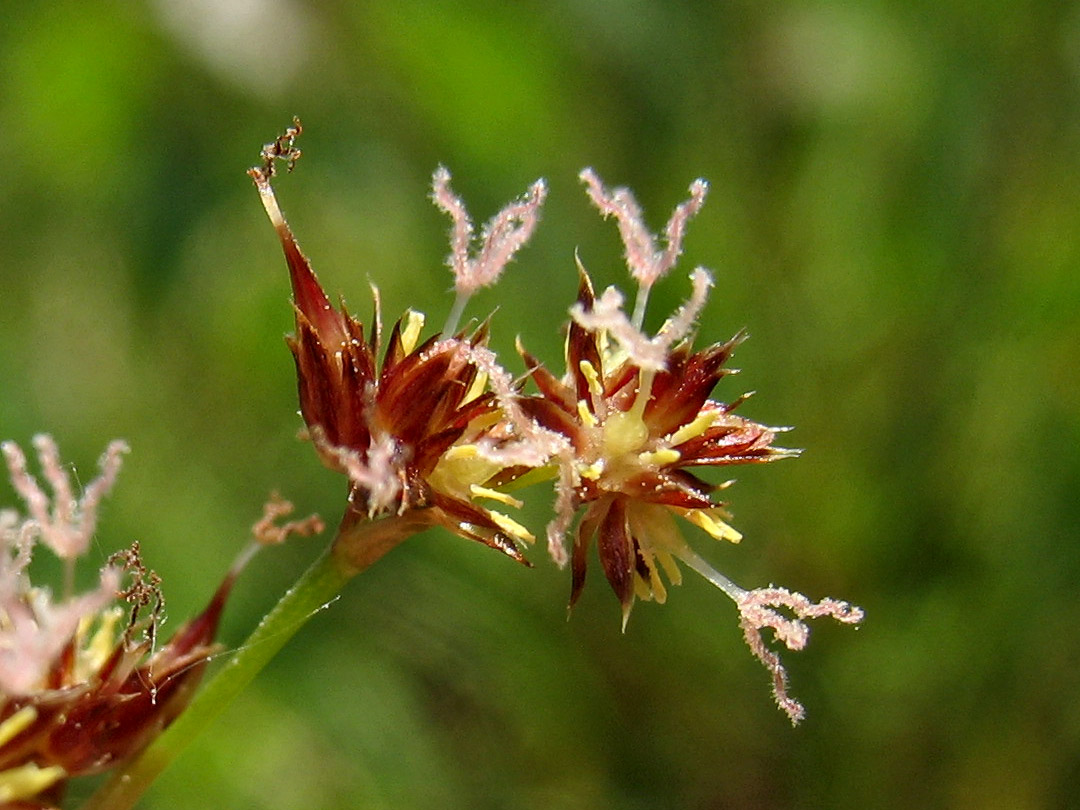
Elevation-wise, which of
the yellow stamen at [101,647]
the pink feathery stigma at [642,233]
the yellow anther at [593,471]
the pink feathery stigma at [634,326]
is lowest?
the yellow stamen at [101,647]

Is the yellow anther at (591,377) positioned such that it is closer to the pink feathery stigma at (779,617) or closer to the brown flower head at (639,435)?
the brown flower head at (639,435)

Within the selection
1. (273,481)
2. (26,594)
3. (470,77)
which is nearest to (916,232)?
(470,77)

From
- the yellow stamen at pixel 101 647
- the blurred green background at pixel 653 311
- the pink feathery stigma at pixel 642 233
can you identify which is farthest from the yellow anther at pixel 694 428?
the blurred green background at pixel 653 311

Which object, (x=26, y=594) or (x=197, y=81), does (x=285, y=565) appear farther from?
(x=26, y=594)

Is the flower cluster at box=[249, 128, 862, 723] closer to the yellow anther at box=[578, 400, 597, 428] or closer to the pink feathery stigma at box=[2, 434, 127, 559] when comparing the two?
the yellow anther at box=[578, 400, 597, 428]

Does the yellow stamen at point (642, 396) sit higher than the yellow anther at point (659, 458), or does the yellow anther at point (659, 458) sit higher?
the yellow stamen at point (642, 396)

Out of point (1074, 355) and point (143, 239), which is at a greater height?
point (1074, 355)

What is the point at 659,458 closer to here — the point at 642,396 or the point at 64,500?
the point at 642,396
